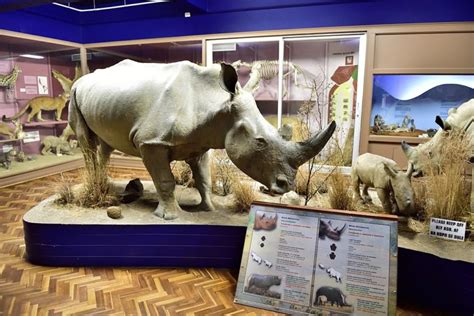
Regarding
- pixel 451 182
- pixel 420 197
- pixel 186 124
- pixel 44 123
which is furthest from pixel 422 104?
pixel 44 123

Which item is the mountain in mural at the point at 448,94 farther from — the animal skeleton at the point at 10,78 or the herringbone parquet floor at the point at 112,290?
the animal skeleton at the point at 10,78

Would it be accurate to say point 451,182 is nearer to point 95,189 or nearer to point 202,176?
point 202,176

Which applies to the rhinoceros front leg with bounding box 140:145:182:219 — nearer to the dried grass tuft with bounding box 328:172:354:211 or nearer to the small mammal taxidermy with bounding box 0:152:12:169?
the dried grass tuft with bounding box 328:172:354:211

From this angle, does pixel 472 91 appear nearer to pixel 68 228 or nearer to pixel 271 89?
pixel 271 89

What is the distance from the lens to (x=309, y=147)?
90.1 inches

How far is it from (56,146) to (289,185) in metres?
5.84

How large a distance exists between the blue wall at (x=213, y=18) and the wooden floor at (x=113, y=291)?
4.18 meters

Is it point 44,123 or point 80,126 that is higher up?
point 80,126

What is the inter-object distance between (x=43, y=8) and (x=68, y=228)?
5253 mm

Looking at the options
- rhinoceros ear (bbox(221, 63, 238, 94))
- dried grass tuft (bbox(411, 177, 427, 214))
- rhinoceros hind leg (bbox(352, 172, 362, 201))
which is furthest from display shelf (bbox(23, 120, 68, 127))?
dried grass tuft (bbox(411, 177, 427, 214))

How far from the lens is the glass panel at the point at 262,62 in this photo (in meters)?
5.59

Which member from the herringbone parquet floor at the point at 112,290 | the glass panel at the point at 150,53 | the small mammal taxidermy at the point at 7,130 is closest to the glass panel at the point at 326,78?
the glass panel at the point at 150,53

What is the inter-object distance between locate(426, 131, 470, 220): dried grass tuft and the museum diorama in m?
0.01

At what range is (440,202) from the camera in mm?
2527
